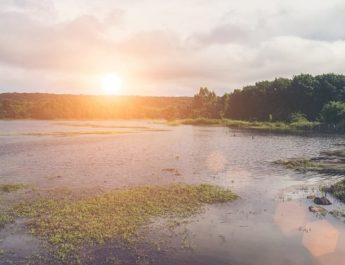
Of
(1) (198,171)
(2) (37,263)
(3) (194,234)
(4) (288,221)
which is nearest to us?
(2) (37,263)

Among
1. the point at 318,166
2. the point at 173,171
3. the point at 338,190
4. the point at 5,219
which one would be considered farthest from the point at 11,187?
the point at 318,166

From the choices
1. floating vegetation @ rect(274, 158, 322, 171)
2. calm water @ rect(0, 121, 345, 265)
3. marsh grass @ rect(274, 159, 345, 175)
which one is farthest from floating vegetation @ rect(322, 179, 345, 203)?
floating vegetation @ rect(274, 158, 322, 171)

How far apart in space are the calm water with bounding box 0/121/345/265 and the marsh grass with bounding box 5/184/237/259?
2.17 metres

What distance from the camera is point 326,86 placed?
18025cm

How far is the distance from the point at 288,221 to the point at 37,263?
18.9 m

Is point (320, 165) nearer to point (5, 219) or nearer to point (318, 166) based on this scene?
point (318, 166)

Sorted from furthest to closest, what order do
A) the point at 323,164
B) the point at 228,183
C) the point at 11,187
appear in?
the point at 323,164 → the point at 228,183 → the point at 11,187

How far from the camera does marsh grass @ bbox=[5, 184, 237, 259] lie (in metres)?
25.1

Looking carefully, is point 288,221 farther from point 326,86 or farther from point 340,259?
point 326,86

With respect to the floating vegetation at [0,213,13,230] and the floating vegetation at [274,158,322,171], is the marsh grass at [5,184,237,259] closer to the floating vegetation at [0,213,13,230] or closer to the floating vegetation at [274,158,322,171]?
the floating vegetation at [0,213,13,230]

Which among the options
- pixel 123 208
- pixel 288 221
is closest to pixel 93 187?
pixel 123 208

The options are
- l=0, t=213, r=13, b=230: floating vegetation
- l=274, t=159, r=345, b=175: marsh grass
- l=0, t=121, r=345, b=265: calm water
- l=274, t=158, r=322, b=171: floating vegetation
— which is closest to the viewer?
l=0, t=121, r=345, b=265: calm water

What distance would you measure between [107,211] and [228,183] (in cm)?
1802

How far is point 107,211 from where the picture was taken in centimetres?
3056
